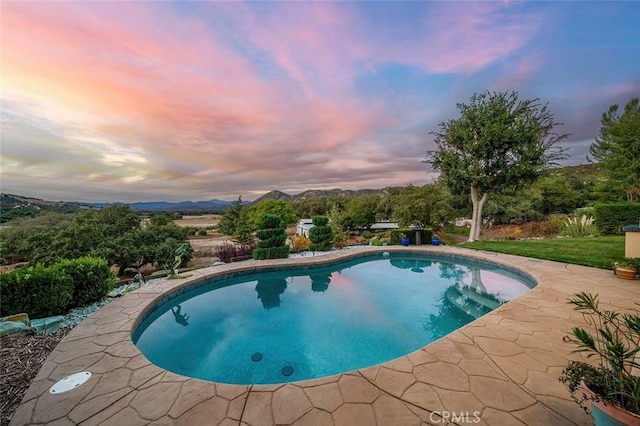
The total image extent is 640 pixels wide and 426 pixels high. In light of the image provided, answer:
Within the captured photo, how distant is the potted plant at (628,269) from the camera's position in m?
5.50

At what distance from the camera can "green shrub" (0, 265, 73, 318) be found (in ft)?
13.3

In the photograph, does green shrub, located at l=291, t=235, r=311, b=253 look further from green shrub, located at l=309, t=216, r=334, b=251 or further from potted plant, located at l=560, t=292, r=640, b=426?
potted plant, located at l=560, t=292, r=640, b=426

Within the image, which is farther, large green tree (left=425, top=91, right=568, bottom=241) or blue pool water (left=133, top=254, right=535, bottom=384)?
large green tree (left=425, top=91, right=568, bottom=241)

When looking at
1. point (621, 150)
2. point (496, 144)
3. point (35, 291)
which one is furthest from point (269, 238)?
point (621, 150)

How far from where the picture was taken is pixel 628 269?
5.54 m

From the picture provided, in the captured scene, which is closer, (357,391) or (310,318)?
(357,391)

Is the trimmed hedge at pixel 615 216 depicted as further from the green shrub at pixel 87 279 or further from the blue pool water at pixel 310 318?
the green shrub at pixel 87 279

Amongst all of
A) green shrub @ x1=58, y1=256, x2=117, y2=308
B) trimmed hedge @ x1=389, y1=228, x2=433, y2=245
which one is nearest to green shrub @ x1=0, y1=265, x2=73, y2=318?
green shrub @ x1=58, y1=256, x2=117, y2=308

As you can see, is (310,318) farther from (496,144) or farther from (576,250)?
(496,144)

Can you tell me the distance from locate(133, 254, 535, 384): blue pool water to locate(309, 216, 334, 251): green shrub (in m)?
2.51

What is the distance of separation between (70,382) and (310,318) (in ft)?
12.7

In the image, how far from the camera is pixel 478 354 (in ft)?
9.72

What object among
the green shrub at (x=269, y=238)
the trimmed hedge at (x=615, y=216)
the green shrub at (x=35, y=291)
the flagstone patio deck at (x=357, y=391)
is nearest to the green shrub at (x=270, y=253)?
the green shrub at (x=269, y=238)

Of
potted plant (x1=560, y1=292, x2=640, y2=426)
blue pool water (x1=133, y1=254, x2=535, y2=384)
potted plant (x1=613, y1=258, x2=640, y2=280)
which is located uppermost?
potted plant (x1=560, y1=292, x2=640, y2=426)
